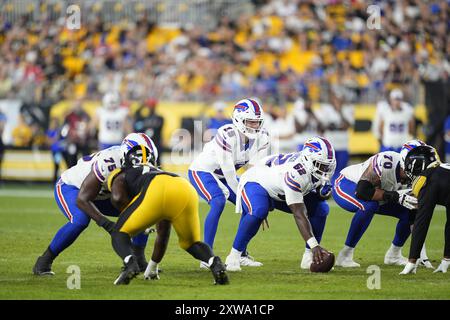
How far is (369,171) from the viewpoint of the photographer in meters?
9.58

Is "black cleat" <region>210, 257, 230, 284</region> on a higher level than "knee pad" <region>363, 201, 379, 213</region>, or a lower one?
lower

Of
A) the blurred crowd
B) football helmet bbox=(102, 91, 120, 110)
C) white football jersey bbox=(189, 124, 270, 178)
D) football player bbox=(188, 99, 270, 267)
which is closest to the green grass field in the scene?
football player bbox=(188, 99, 270, 267)

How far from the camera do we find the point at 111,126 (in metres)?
19.2

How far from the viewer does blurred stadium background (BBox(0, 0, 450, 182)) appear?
19703 millimetres

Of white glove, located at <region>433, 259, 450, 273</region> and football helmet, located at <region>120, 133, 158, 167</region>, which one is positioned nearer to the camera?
football helmet, located at <region>120, 133, 158, 167</region>

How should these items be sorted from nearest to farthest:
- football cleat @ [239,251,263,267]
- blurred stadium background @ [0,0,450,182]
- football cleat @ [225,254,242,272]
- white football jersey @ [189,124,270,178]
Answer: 1. football cleat @ [225,254,242,272]
2. football cleat @ [239,251,263,267]
3. white football jersey @ [189,124,270,178]
4. blurred stadium background @ [0,0,450,182]

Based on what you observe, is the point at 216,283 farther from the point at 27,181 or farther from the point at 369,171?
the point at 27,181

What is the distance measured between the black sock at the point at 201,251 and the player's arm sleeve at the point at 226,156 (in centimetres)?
216

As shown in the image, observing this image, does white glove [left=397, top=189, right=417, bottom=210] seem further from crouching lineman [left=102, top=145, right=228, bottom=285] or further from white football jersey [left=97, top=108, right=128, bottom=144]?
white football jersey [left=97, top=108, right=128, bottom=144]

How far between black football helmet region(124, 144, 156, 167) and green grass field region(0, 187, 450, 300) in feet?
3.62

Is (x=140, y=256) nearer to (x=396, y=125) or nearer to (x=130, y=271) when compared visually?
(x=130, y=271)

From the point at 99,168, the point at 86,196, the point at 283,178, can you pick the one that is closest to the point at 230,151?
the point at 283,178

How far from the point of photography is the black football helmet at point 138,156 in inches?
324

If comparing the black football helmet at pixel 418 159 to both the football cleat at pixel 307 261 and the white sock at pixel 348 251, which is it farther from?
the football cleat at pixel 307 261
